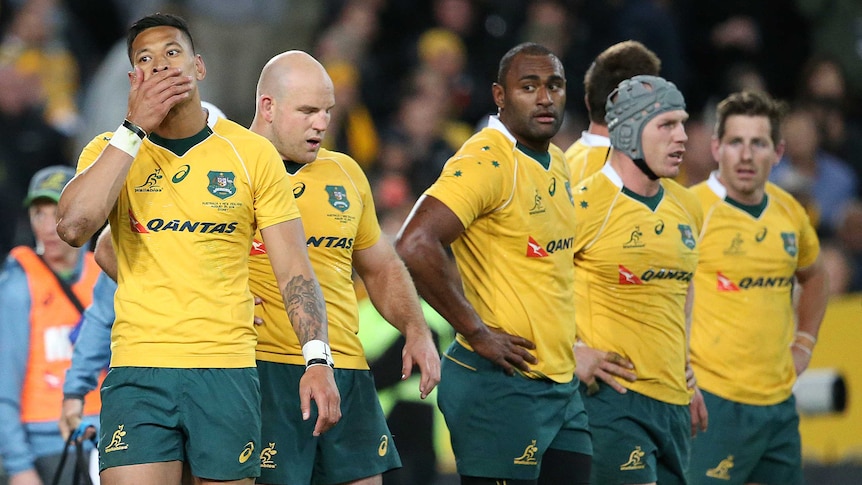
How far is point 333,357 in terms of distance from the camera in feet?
21.4

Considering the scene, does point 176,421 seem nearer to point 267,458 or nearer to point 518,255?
point 267,458

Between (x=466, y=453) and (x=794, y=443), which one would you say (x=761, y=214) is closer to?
(x=794, y=443)

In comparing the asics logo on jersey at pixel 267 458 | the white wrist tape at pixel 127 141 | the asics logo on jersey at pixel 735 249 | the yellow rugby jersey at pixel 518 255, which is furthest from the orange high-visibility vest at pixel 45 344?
the asics logo on jersey at pixel 735 249

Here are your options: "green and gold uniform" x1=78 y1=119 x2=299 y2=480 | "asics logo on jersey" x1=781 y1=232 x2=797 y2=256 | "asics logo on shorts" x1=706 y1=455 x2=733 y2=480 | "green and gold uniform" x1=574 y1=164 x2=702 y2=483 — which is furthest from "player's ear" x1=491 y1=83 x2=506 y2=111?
"asics logo on shorts" x1=706 y1=455 x2=733 y2=480

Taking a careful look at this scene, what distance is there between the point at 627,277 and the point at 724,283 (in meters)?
1.15

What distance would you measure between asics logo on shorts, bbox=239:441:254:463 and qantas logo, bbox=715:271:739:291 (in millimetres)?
3631

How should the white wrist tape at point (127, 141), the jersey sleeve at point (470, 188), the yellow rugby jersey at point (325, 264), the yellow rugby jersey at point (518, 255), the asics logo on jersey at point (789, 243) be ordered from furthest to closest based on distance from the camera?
1. the asics logo on jersey at point (789, 243)
2. the yellow rugby jersey at point (518, 255)
3. the jersey sleeve at point (470, 188)
4. the yellow rugby jersey at point (325, 264)
5. the white wrist tape at point (127, 141)

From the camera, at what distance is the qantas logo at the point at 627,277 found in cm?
735

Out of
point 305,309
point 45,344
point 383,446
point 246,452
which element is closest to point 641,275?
point 383,446

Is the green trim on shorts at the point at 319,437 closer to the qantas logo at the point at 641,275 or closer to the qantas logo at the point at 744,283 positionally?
the qantas logo at the point at 641,275

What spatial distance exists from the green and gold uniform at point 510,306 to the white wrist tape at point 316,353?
4.59ft

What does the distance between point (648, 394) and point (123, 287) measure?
301 centimetres

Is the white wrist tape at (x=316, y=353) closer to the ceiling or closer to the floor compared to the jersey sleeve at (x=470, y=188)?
closer to the floor

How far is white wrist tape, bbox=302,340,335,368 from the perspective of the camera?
5516 mm
